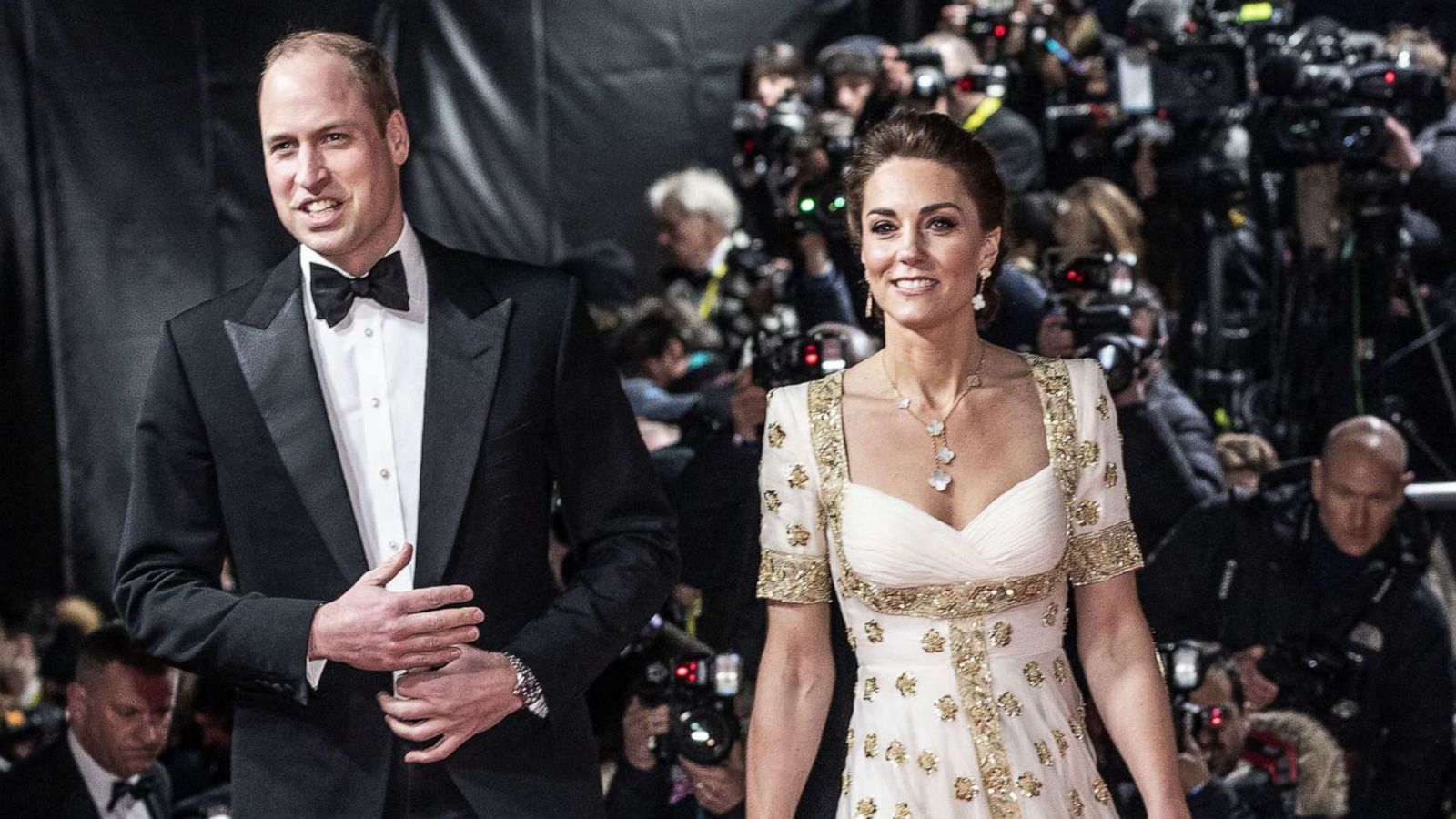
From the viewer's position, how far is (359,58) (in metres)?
2.52

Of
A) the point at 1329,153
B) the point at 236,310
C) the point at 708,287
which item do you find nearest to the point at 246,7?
the point at 708,287

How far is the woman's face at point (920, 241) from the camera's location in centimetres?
269

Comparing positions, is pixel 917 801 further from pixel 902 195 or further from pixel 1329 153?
pixel 1329 153

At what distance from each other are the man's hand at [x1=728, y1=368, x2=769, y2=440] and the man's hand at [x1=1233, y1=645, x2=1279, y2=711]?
1.23 m

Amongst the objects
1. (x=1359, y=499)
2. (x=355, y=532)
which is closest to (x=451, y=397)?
(x=355, y=532)

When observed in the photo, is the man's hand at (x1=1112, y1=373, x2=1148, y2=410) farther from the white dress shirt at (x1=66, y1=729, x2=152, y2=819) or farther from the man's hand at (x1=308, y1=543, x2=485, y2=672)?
the man's hand at (x1=308, y1=543, x2=485, y2=672)

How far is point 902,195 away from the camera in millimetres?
2715

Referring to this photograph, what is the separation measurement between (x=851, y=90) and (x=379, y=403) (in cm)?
427

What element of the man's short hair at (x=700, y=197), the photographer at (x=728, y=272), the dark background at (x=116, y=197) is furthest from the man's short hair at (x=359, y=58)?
the dark background at (x=116, y=197)

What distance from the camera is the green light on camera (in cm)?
603

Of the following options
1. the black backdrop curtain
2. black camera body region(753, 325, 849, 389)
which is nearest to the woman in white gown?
black camera body region(753, 325, 849, 389)

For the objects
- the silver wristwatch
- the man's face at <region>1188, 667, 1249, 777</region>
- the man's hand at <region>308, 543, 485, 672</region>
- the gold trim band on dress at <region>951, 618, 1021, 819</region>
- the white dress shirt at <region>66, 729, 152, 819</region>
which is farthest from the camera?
the white dress shirt at <region>66, 729, 152, 819</region>

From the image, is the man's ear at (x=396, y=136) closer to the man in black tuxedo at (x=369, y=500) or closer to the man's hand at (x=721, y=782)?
the man in black tuxedo at (x=369, y=500)

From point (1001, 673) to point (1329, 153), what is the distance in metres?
3.19
